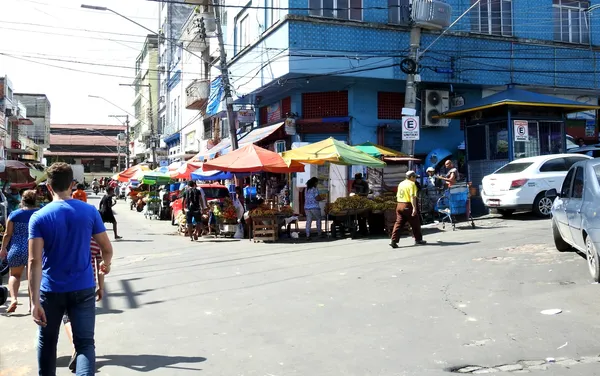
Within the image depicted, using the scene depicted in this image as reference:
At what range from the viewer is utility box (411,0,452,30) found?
19.7m

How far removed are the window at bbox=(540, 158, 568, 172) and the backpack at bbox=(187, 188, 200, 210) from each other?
9821 millimetres

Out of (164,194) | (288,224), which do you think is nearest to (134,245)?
(288,224)

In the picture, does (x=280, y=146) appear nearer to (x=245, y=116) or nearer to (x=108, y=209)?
(x=245, y=116)

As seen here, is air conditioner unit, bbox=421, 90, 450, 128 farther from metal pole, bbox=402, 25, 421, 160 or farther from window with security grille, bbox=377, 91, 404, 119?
metal pole, bbox=402, 25, 421, 160

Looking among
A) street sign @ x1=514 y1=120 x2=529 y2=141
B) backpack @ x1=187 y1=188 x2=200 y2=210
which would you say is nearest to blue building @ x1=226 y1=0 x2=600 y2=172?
street sign @ x1=514 y1=120 x2=529 y2=141

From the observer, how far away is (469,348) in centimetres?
543

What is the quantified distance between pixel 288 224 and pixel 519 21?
14.5 meters

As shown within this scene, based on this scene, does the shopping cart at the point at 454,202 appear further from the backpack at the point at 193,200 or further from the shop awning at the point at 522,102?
the backpack at the point at 193,200

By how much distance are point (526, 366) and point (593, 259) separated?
3336mm

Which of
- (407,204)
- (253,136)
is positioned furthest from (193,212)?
(253,136)

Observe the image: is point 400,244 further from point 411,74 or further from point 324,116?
point 324,116

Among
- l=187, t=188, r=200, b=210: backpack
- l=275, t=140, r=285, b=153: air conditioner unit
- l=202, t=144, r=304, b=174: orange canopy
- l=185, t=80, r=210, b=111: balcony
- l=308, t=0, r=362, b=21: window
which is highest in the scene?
l=308, t=0, r=362, b=21: window

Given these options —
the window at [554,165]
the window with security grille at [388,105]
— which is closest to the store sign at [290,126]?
the window with security grille at [388,105]

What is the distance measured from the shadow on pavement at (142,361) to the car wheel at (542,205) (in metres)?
12.6
